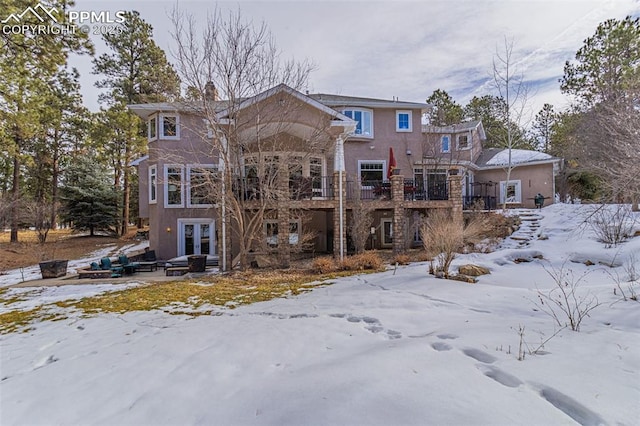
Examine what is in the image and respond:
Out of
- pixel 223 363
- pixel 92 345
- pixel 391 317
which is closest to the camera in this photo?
pixel 223 363

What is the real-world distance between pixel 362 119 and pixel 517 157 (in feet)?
40.8

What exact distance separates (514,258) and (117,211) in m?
25.1

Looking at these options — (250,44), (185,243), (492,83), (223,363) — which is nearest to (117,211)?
(185,243)

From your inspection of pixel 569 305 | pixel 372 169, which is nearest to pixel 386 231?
pixel 372 169

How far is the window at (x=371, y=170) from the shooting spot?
16562 millimetres

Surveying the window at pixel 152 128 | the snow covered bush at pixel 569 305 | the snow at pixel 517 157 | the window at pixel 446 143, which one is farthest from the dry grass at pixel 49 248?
the snow at pixel 517 157

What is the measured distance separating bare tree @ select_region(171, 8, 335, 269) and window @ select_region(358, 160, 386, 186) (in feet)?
16.5

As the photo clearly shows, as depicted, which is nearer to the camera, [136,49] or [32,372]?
[32,372]

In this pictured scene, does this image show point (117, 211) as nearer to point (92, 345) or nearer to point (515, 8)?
point (92, 345)

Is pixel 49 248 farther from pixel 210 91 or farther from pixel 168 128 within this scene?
pixel 210 91

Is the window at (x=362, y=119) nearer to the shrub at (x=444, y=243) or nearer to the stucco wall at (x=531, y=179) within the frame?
the shrub at (x=444, y=243)

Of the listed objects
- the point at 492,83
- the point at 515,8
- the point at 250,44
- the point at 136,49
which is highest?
the point at 136,49

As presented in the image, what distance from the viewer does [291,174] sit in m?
12.0

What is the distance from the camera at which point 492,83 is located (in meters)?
20.4
